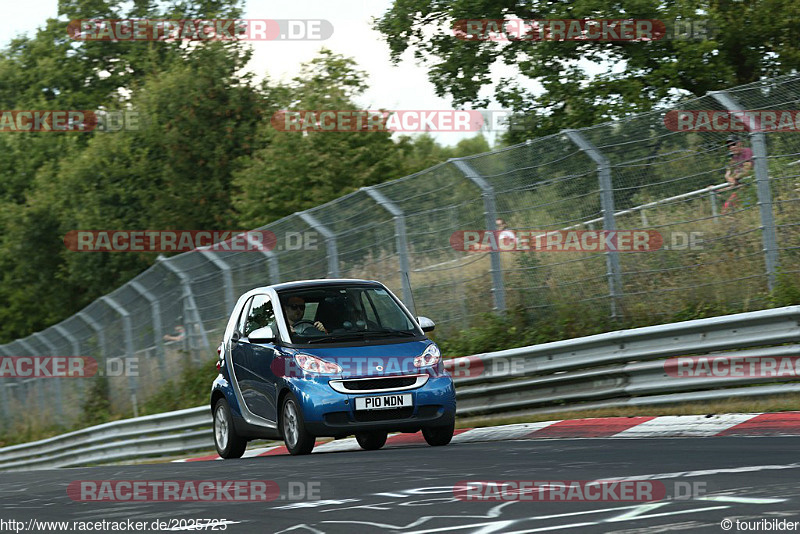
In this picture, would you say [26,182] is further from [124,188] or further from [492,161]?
[492,161]

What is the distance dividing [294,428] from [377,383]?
928mm

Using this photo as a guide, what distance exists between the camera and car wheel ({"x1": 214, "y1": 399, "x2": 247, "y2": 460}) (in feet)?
42.7

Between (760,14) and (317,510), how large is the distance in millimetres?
23834

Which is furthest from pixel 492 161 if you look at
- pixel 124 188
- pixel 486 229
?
pixel 124 188

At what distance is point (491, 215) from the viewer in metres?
15.2

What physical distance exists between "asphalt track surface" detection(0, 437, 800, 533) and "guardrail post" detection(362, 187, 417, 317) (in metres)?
5.84

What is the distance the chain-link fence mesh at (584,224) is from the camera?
12344 mm

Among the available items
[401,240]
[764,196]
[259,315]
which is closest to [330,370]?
[259,315]

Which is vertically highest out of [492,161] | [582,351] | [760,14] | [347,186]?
[760,14]

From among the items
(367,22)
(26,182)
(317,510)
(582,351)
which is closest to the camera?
(317,510)

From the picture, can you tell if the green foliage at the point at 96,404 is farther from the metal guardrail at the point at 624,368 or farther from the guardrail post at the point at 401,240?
the metal guardrail at the point at 624,368

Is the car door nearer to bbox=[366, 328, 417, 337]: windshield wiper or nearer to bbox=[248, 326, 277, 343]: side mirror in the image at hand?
bbox=[248, 326, 277, 343]: side mirror

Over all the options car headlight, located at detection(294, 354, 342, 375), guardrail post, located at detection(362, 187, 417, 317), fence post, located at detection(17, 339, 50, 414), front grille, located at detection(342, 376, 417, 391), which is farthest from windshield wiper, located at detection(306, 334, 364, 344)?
fence post, located at detection(17, 339, 50, 414)

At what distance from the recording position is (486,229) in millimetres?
15375
